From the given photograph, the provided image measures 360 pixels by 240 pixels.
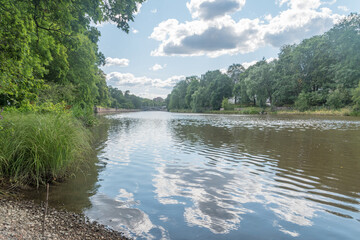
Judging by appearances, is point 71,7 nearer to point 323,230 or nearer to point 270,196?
point 270,196

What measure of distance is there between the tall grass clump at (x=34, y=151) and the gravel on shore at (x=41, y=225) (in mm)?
1134

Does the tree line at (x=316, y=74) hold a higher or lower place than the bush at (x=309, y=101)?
higher

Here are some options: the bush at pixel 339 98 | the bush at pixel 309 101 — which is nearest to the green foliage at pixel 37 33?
the bush at pixel 339 98

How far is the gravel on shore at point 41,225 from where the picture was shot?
3.37m

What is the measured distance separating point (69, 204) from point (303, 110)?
230 ft

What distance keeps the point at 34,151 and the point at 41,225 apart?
276 centimetres

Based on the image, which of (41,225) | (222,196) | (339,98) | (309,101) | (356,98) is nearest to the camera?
(41,225)

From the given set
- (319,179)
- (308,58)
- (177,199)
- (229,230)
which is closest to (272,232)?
(229,230)

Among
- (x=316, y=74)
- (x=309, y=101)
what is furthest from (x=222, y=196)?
(x=316, y=74)

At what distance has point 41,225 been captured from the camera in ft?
12.4

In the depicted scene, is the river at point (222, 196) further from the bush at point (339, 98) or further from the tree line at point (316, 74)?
the bush at point (339, 98)

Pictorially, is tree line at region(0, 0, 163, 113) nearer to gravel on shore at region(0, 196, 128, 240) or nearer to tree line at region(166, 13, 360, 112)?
gravel on shore at region(0, 196, 128, 240)

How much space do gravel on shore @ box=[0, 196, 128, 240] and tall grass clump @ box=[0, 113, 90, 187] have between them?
113cm

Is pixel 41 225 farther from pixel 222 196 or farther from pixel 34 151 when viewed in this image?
pixel 222 196
